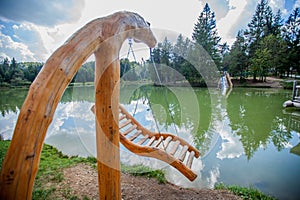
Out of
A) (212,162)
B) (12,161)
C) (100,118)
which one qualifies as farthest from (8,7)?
(212,162)

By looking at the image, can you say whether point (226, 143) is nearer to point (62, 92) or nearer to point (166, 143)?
point (166, 143)

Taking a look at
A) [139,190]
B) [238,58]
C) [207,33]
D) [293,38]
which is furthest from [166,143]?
[293,38]

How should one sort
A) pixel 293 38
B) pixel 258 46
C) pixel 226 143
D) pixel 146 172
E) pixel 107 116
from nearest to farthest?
1. pixel 107 116
2. pixel 146 172
3. pixel 226 143
4. pixel 293 38
5. pixel 258 46

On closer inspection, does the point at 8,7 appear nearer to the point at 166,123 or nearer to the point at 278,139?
the point at 166,123

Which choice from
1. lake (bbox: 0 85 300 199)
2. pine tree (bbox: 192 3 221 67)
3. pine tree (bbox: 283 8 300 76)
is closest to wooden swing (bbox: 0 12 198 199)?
lake (bbox: 0 85 300 199)

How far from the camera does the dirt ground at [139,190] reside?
5.45 feet

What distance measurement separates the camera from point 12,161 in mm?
447

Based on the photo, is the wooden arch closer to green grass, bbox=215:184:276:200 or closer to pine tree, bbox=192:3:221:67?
green grass, bbox=215:184:276:200

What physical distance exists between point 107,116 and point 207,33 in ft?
58.8

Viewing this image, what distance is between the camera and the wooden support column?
34.2 inches

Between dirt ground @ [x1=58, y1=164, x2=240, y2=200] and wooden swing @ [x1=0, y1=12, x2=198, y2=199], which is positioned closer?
wooden swing @ [x1=0, y1=12, x2=198, y2=199]

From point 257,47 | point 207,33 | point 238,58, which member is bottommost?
point 238,58

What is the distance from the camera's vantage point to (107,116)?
0.89 metres

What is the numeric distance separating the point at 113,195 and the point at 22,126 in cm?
73
